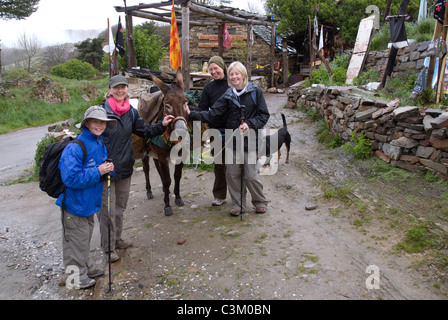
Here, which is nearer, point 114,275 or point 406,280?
point 406,280

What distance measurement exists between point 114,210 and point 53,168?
102 cm

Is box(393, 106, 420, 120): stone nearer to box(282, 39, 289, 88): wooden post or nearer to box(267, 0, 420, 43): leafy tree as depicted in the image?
box(282, 39, 289, 88): wooden post

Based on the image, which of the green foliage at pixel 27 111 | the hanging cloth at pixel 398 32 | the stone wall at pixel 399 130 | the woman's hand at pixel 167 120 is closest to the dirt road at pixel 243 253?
the stone wall at pixel 399 130

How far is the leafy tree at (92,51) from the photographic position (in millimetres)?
34125

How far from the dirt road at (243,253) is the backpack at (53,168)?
122cm

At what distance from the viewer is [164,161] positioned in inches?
217

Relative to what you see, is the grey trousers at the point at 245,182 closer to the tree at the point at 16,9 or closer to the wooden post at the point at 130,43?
the wooden post at the point at 130,43

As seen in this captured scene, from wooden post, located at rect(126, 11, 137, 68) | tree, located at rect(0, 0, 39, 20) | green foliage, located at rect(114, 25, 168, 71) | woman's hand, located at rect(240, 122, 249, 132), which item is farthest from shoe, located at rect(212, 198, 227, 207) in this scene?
tree, located at rect(0, 0, 39, 20)

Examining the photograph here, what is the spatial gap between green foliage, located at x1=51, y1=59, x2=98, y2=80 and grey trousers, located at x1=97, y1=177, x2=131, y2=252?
27366 millimetres

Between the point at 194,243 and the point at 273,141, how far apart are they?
318 cm

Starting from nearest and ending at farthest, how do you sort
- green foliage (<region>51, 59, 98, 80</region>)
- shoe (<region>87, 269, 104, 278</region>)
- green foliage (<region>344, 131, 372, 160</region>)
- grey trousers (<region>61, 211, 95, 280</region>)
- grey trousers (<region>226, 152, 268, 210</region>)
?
grey trousers (<region>61, 211, 95, 280</region>)
shoe (<region>87, 269, 104, 278</region>)
grey trousers (<region>226, 152, 268, 210</region>)
green foliage (<region>344, 131, 372, 160</region>)
green foliage (<region>51, 59, 98, 80</region>)

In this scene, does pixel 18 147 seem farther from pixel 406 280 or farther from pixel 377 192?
pixel 406 280

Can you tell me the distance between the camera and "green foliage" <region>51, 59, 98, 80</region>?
27.8 m

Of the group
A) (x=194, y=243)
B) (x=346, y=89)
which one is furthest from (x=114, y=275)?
(x=346, y=89)
